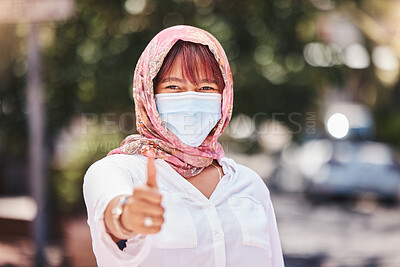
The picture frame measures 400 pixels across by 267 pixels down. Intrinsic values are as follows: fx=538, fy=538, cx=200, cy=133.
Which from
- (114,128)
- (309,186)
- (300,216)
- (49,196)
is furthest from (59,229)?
(309,186)

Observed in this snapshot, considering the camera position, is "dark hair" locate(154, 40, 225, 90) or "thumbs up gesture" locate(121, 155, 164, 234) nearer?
"thumbs up gesture" locate(121, 155, 164, 234)

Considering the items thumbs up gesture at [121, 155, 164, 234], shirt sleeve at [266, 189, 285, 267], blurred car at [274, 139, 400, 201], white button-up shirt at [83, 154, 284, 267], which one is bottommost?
blurred car at [274, 139, 400, 201]

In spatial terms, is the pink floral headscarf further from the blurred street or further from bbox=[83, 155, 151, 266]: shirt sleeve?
the blurred street

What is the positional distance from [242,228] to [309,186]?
9.77 metres

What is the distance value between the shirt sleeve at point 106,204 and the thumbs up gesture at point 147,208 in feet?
0.63

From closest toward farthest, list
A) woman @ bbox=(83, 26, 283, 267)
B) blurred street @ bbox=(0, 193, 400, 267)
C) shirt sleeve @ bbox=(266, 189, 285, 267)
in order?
1. woman @ bbox=(83, 26, 283, 267)
2. shirt sleeve @ bbox=(266, 189, 285, 267)
3. blurred street @ bbox=(0, 193, 400, 267)

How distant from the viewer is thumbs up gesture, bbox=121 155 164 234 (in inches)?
53.6

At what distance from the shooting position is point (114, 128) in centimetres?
616

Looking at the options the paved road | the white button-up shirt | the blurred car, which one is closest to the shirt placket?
Answer: the white button-up shirt

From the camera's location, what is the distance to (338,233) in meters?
8.35

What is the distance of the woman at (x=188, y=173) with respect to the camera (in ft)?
5.76

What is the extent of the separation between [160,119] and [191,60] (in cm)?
24

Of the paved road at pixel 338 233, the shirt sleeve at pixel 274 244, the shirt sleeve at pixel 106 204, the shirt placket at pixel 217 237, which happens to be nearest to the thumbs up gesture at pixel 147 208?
the shirt sleeve at pixel 106 204

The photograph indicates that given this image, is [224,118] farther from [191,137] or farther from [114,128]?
[114,128]
